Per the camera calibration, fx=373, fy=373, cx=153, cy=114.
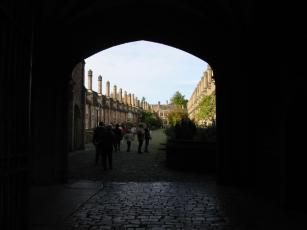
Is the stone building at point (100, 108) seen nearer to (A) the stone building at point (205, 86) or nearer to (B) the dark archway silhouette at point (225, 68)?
(A) the stone building at point (205, 86)

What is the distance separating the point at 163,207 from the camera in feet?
21.8

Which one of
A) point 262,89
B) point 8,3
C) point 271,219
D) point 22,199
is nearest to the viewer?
point 8,3

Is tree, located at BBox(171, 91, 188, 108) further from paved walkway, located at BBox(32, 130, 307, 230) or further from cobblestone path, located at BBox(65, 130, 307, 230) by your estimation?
cobblestone path, located at BBox(65, 130, 307, 230)

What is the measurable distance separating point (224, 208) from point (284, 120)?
1.94 m

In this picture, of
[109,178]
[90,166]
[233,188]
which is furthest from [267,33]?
[90,166]

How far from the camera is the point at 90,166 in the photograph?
43.9 ft

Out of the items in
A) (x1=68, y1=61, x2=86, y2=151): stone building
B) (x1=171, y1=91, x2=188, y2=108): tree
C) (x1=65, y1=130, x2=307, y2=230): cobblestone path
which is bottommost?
(x1=65, y1=130, x2=307, y2=230): cobblestone path

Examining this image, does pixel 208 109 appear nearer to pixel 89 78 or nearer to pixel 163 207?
pixel 89 78

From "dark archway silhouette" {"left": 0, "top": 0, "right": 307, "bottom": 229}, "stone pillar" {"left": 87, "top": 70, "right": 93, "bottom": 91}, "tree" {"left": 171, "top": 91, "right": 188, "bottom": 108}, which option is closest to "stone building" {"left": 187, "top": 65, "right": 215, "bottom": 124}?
"stone pillar" {"left": 87, "top": 70, "right": 93, "bottom": 91}

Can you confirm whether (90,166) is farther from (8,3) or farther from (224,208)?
(8,3)

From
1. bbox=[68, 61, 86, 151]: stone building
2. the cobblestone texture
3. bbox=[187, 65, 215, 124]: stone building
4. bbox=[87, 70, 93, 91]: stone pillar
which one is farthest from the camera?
bbox=[87, 70, 93, 91]: stone pillar

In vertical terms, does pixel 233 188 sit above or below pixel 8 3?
below

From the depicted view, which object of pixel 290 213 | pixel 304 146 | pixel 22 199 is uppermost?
pixel 304 146

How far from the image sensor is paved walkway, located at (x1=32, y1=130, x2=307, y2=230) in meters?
5.44
